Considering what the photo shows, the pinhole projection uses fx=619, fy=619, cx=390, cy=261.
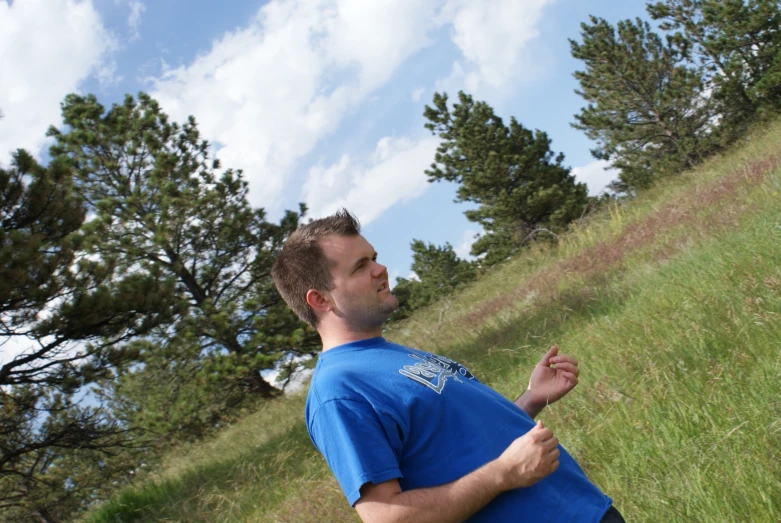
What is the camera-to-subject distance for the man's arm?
138cm

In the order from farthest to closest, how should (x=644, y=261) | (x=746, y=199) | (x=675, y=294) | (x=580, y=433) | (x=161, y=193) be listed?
1. (x=161, y=193)
2. (x=644, y=261)
3. (x=746, y=199)
4. (x=675, y=294)
5. (x=580, y=433)

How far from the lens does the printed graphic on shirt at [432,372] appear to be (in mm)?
1583

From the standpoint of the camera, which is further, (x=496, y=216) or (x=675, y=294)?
(x=496, y=216)

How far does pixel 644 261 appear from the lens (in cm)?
672

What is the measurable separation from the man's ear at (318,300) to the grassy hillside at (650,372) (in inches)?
60.6

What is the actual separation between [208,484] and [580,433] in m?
5.39

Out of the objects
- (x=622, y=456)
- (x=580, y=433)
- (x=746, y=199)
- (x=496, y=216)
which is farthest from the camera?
(x=496, y=216)

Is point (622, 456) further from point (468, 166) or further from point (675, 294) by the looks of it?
point (468, 166)

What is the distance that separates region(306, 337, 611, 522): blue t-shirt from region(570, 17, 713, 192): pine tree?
73.2 ft

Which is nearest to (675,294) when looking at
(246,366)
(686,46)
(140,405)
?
(246,366)

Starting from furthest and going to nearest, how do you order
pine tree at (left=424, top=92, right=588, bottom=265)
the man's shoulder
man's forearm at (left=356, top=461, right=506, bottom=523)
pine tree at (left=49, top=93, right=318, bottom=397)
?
pine tree at (left=424, top=92, right=588, bottom=265) → pine tree at (left=49, top=93, right=318, bottom=397) → the man's shoulder → man's forearm at (left=356, top=461, right=506, bottom=523)

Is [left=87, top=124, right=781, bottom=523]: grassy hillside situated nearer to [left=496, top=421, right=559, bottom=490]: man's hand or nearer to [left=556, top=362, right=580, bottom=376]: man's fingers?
[left=556, top=362, right=580, bottom=376]: man's fingers

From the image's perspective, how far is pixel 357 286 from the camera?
1790 mm

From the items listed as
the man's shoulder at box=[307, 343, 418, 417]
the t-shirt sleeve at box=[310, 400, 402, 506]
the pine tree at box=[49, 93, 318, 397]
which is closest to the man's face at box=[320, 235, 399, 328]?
the man's shoulder at box=[307, 343, 418, 417]
